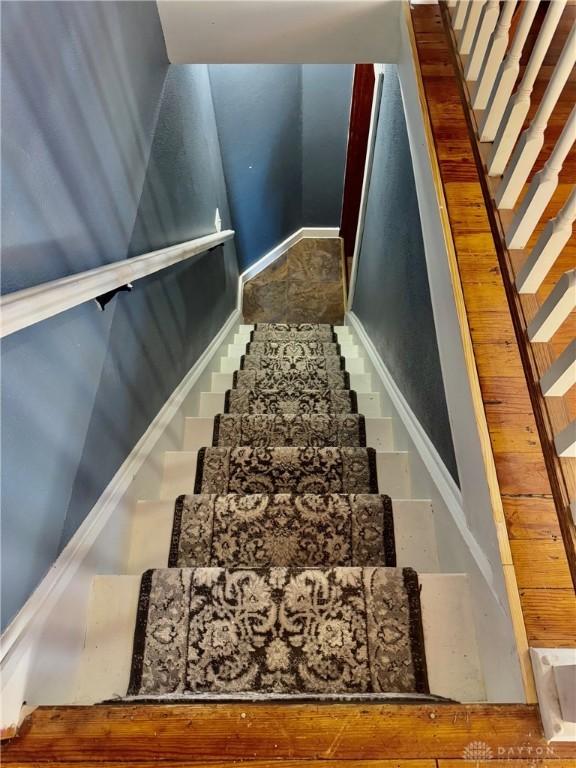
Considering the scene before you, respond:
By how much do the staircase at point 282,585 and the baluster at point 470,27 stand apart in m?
1.31

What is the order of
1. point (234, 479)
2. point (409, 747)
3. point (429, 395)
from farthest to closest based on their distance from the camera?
point (234, 479) < point (429, 395) < point (409, 747)

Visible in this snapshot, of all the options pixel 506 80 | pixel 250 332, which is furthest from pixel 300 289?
pixel 506 80

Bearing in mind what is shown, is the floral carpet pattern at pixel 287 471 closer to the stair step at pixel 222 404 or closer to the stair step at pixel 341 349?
the stair step at pixel 222 404

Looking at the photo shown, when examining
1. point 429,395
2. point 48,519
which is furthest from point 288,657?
point 429,395

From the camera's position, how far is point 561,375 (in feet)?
2.81

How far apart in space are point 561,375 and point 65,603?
1.15 meters

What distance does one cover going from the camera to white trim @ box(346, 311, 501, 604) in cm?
105

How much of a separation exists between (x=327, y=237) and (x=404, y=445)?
12.5ft

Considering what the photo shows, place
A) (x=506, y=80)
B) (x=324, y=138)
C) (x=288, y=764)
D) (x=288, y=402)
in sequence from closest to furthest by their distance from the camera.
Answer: (x=288, y=764), (x=506, y=80), (x=288, y=402), (x=324, y=138)

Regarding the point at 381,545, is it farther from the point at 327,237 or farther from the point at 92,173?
the point at 327,237

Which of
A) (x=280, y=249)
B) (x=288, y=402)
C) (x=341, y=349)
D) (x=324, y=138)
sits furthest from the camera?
(x=280, y=249)

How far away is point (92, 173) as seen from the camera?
1.11 meters

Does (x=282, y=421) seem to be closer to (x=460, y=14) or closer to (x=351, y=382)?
(x=351, y=382)

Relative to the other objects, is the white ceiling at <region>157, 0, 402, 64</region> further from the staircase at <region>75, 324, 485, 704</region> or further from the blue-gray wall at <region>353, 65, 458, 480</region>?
the staircase at <region>75, 324, 485, 704</region>
